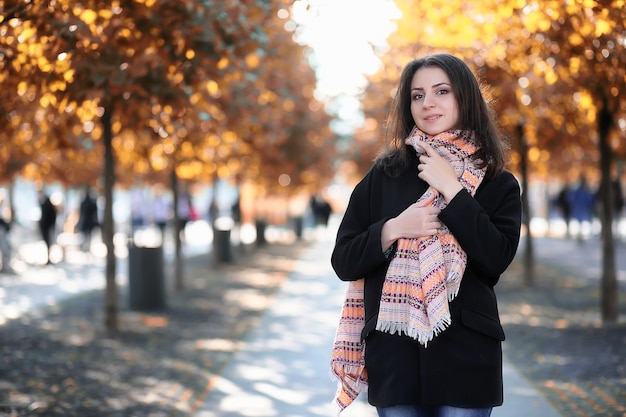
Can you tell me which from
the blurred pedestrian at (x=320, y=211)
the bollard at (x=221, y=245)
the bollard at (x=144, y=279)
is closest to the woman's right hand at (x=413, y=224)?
the bollard at (x=144, y=279)

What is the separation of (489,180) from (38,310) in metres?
11.4

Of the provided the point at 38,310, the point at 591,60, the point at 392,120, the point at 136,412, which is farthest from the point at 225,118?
the point at 392,120

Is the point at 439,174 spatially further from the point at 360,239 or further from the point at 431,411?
the point at 431,411

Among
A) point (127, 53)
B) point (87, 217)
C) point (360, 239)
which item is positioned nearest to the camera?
point (360, 239)

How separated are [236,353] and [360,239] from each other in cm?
655

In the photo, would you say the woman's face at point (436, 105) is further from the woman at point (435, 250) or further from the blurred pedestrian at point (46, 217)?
the blurred pedestrian at point (46, 217)

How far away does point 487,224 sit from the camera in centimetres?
275

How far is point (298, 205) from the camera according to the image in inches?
2640

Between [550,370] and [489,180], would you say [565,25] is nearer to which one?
[550,370]

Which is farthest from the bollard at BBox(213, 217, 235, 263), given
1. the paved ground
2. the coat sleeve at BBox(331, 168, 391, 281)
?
the coat sleeve at BBox(331, 168, 391, 281)

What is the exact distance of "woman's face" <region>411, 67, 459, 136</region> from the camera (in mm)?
2895

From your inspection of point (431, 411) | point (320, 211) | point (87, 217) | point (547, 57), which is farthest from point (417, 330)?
point (320, 211)

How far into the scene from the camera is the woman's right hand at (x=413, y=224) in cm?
276

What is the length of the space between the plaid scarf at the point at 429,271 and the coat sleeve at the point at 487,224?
6cm
